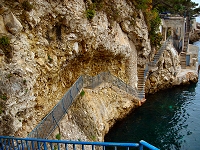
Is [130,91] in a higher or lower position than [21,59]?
lower

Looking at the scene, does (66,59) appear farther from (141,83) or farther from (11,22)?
(141,83)

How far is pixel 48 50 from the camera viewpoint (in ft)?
36.7

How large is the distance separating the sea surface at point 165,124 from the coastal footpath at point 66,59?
1064 millimetres

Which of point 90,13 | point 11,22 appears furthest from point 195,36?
point 11,22

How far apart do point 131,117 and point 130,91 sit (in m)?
2.42

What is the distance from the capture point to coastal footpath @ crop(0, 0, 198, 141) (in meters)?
8.91

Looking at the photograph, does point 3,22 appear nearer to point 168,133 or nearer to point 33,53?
point 33,53

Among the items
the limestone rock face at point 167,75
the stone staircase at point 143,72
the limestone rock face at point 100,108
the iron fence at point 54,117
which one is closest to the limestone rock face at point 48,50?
the iron fence at point 54,117

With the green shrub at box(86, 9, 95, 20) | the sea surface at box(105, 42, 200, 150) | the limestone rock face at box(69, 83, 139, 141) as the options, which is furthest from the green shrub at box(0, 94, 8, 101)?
the sea surface at box(105, 42, 200, 150)

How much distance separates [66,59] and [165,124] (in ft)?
37.0

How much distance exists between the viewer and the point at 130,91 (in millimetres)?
19312

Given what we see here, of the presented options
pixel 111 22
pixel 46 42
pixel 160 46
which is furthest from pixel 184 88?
pixel 46 42

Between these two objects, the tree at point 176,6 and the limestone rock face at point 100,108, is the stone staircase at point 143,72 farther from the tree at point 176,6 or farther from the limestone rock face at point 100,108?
the tree at point 176,6

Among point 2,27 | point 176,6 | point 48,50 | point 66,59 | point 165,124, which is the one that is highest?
point 176,6
